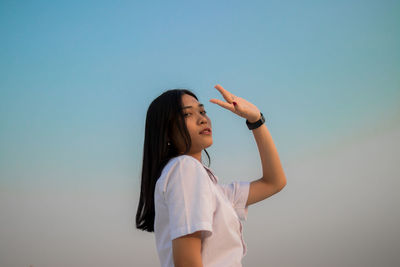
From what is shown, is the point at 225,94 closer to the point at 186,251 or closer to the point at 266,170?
the point at 266,170

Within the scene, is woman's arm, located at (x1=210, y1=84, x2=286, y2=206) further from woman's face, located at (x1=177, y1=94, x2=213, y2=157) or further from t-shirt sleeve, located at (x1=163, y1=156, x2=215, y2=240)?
t-shirt sleeve, located at (x1=163, y1=156, x2=215, y2=240)

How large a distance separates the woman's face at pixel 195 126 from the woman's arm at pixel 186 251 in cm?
52

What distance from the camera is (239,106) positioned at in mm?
1538

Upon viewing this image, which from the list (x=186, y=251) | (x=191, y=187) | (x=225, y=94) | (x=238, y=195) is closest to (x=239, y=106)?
(x=225, y=94)

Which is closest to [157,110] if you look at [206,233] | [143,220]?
[143,220]

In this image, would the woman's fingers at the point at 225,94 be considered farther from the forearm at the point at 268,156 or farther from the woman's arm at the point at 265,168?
the forearm at the point at 268,156

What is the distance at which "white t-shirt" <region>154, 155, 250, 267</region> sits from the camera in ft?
3.37

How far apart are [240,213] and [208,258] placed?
549 millimetres

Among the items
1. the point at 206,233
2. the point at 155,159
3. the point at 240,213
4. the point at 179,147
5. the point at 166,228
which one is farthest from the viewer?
the point at 240,213

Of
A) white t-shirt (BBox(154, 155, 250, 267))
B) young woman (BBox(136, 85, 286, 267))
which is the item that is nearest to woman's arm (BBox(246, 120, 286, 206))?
young woman (BBox(136, 85, 286, 267))

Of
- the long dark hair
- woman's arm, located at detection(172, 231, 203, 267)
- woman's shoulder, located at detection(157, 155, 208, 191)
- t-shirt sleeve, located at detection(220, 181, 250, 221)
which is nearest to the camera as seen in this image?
woman's arm, located at detection(172, 231, 203, 267)

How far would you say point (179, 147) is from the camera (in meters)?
1.46

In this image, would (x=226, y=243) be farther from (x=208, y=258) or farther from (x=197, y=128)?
(x=197, y=128)

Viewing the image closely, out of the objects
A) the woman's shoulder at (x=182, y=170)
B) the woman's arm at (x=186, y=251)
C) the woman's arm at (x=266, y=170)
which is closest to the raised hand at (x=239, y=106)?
the woman's arm at (x=266, y=170)
